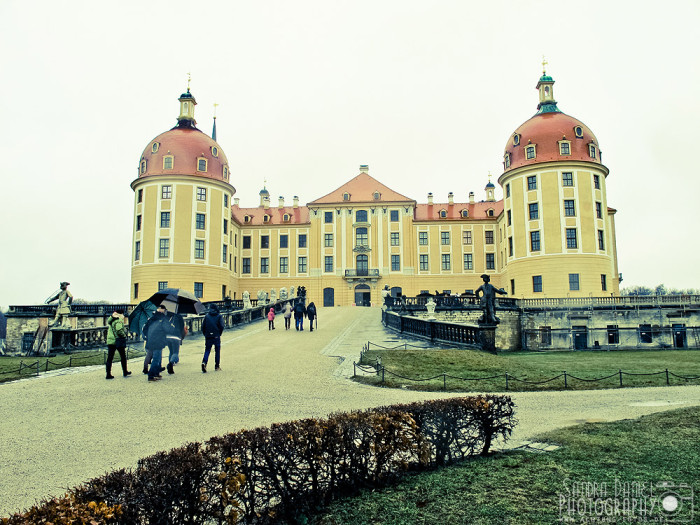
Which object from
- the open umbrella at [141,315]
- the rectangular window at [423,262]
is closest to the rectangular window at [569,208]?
the rectangular window at [423,262]

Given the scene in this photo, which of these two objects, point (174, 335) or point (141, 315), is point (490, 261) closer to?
point (141, 315)

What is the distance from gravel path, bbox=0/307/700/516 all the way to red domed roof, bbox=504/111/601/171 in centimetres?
3567

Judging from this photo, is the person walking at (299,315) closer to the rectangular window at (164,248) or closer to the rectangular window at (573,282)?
the rectangular window at (164,248)

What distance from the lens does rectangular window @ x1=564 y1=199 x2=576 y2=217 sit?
42125 mm

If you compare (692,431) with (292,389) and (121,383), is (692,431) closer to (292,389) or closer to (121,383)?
(292,389)

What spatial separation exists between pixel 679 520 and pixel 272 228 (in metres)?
57.2

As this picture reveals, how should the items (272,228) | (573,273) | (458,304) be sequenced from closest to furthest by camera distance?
(458,304) < (573,273) < (272,228)

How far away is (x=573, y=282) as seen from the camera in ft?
133

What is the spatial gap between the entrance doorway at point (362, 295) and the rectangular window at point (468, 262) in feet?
39.6

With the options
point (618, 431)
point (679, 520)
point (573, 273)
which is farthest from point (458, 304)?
point (679, 520)

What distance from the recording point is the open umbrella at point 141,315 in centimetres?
1315

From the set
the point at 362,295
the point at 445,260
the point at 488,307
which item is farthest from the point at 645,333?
the point at 362,295

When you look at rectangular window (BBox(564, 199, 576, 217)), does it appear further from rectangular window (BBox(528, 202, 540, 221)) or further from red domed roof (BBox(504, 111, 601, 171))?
red domed roof (BBox(504, 111, 601, 171))

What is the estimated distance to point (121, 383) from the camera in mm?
11305
